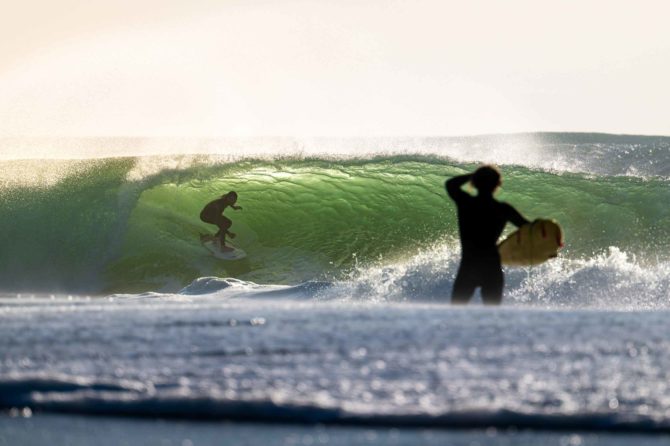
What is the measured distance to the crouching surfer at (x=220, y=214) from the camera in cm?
1744

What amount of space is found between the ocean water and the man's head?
0.90 metres

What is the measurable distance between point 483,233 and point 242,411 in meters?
4.76

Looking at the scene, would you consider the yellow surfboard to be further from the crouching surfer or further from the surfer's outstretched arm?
the crouching surfer

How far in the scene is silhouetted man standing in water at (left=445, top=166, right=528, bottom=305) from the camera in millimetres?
8836

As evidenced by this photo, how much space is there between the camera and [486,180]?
8.81m

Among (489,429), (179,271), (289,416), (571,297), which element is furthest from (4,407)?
(179,271)

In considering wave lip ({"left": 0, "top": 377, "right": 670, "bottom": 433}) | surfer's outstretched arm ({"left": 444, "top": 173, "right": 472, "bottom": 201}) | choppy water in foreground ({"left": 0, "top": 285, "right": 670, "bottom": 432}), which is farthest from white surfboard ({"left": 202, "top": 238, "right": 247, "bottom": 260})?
wave lip ({"left": 0, "top": 377, "right": 670, "bottom": 433})

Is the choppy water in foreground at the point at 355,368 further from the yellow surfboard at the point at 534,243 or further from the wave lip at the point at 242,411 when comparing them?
the yellow surfboard at the point at 534,243

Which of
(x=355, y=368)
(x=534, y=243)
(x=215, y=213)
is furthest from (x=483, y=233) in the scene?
(x=215, y=213)

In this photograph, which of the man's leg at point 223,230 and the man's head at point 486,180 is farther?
the man's leg at point 223,230

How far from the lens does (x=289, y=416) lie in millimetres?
4273

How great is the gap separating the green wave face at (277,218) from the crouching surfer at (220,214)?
0.34 m

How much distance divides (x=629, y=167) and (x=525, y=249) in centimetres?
1923

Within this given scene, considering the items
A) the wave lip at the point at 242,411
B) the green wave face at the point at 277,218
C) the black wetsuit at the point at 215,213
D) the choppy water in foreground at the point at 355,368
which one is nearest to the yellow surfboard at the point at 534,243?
the choppy water in foreground at the point at 355,368
